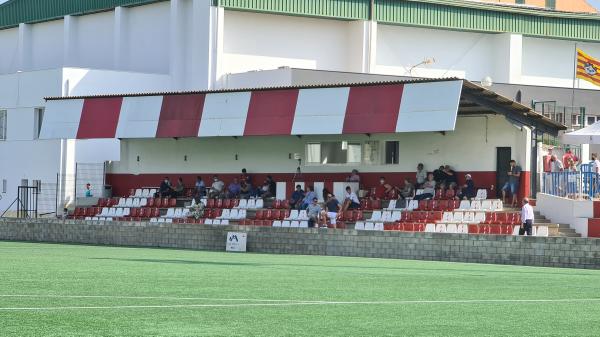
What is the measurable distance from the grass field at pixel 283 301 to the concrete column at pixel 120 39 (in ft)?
106

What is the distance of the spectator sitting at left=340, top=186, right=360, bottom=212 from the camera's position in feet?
122

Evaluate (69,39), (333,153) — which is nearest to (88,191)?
(69,39)

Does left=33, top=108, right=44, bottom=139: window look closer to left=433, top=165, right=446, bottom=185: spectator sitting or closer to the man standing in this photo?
left=433, top=165, right=446, bottom=185: spectator sitting

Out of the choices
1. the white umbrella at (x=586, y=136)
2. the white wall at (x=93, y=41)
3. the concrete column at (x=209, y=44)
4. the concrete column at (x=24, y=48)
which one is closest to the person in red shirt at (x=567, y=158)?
the white umbrella at (x=586, y=136)

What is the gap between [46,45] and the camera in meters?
59.2

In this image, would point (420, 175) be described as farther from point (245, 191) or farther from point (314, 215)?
point (245, 191)

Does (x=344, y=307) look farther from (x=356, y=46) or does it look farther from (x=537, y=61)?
(x=537, y=61)

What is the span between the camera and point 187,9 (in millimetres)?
50406

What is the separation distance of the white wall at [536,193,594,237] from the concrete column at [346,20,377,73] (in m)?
17.5

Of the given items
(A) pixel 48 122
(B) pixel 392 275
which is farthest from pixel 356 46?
(B) pixel 392 275

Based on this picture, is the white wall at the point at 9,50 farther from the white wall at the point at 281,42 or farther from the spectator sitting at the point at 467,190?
the spectator sitting at the point at 467,190

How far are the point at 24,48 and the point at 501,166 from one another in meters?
31.8

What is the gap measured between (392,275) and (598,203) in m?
13.1

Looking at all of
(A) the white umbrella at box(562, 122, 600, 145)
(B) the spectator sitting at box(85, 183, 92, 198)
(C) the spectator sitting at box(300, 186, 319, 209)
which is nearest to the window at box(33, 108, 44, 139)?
(B) the spectator sitting at box(85, 183, 92, 198)
